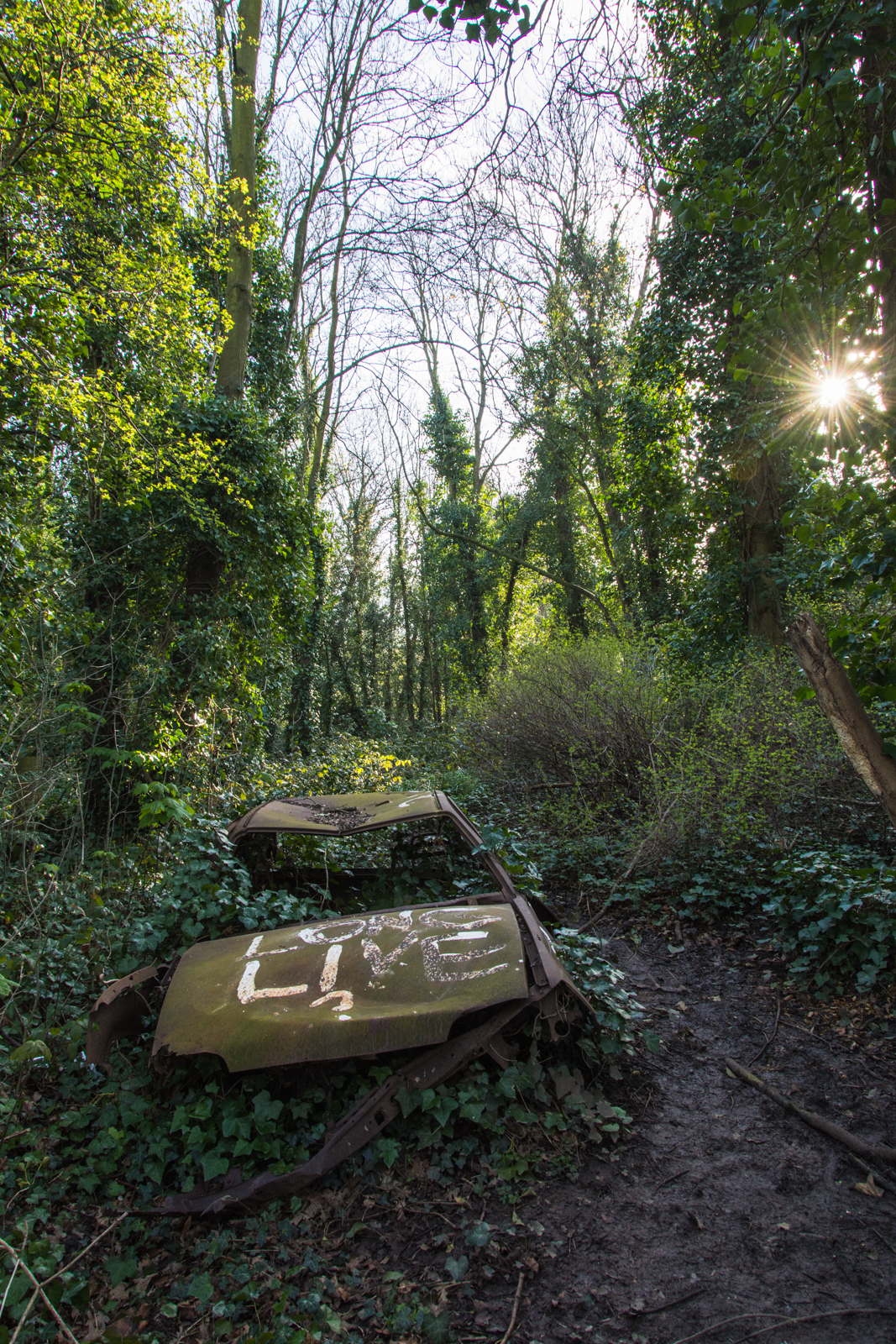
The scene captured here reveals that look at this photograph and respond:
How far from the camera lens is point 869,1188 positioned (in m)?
2.69

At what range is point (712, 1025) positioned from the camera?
163 inches

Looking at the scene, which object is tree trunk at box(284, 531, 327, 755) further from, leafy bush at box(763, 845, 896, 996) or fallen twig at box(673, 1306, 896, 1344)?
fallen twig at box(673, 1306, 896, 1344)

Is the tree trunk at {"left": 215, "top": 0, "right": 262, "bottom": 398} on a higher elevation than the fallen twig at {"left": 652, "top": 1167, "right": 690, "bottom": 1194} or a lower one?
higher

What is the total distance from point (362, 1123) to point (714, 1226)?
1468 millimetres

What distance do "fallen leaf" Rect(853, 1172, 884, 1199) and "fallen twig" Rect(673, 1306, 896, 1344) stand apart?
0.61m

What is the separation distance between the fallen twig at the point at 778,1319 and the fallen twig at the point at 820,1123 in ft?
2.86

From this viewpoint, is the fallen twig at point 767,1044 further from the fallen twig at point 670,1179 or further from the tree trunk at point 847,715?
the tree trunk at point 847,715

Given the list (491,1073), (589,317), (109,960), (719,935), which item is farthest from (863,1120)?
(589,317)

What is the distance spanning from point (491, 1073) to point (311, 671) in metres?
14.5

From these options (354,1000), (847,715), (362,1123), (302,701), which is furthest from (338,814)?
(302,701)

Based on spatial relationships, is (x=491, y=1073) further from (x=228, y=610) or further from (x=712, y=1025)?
(x=228, y=610)

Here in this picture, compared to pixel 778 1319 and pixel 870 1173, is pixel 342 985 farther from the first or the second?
pixel 870 1173

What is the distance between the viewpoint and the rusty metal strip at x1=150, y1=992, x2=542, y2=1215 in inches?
102

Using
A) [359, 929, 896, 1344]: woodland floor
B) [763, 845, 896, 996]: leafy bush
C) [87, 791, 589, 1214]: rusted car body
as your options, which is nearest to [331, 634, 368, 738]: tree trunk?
[763, 845, 896, 996]: leafy bush
